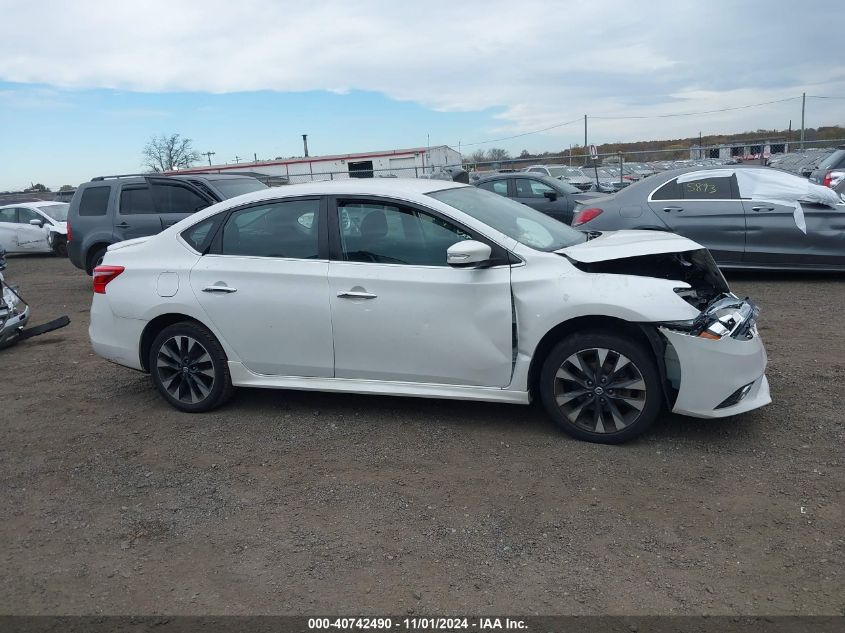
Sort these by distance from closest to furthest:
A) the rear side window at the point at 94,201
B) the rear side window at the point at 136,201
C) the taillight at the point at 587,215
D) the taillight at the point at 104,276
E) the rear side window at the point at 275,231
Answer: the rear side window at the point at 275,231 → the taillight at the point at 104,276 → the taillight at the point at 587,215 → the rear side window at the point at 136,201 → the rear side window at the point at 94,201

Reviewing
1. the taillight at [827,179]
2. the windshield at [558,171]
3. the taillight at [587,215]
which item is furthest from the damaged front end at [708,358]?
the windshield at [558,171]

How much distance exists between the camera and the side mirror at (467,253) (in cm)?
435

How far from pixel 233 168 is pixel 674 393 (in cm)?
3557

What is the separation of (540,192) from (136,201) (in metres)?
8.01

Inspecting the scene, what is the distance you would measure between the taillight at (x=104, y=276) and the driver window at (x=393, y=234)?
1886 mm

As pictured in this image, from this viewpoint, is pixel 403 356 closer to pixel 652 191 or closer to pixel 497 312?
pixel 497 312

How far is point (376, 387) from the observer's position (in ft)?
16.0

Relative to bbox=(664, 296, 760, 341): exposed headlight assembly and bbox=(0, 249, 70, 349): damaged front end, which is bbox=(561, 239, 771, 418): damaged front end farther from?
bbox=(0, 249, 70, 349): damaged front end

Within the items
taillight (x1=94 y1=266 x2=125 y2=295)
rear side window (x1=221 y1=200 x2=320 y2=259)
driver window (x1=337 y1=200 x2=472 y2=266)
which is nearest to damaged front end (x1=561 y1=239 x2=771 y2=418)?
driver window (x1=337 y1=200 x2=472 y2=266)

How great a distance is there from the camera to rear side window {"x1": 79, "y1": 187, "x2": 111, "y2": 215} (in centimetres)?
1100

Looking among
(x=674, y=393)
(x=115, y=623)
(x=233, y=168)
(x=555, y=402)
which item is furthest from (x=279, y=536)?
(x=233, y=168)

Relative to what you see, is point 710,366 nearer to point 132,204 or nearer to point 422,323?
point 422,323

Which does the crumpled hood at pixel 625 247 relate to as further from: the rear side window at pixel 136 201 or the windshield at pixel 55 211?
the windshield at pixel 55 211

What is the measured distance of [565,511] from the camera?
12.2ft
